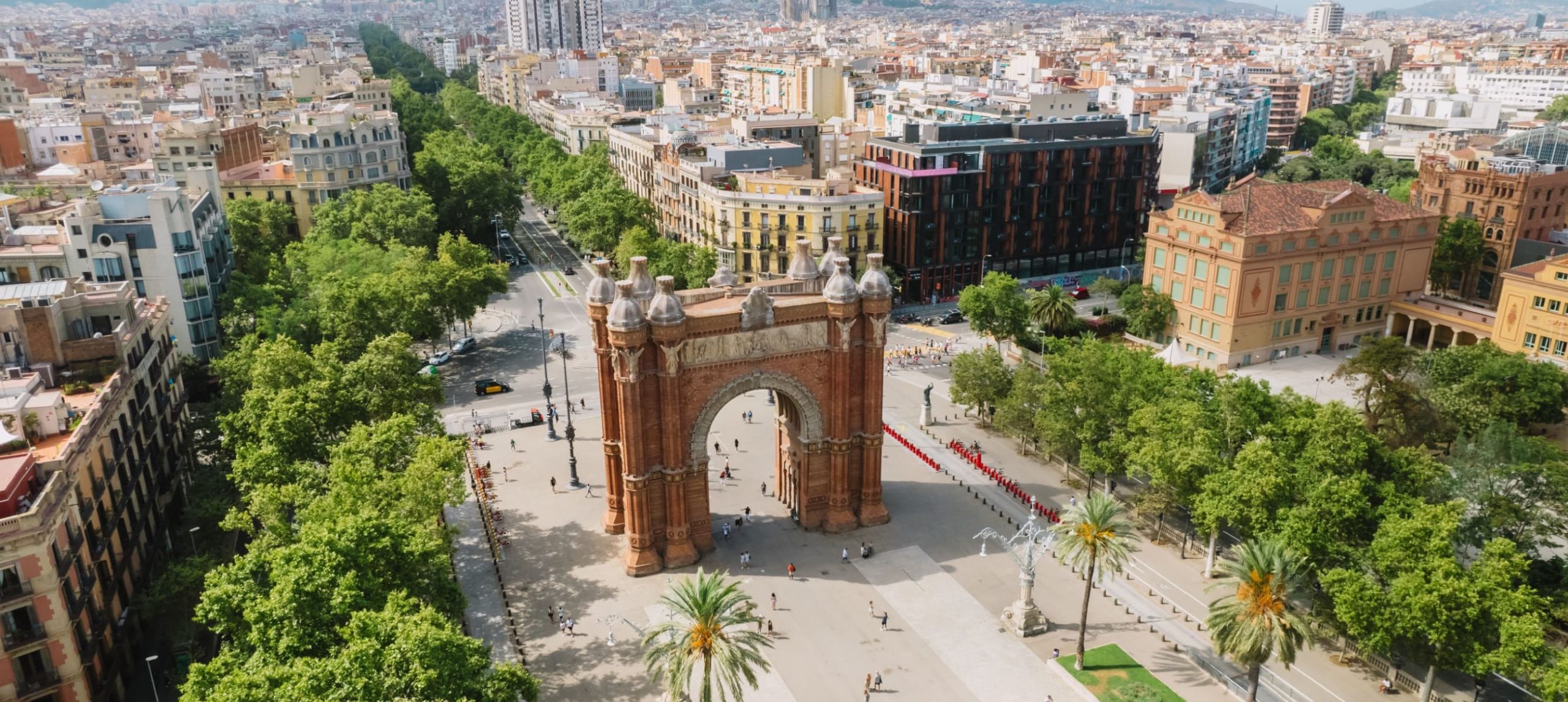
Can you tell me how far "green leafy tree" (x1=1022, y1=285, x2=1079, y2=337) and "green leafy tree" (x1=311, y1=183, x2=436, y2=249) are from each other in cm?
6514

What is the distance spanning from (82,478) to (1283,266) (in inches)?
3440

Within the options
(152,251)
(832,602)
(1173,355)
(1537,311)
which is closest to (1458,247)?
(1537,311)

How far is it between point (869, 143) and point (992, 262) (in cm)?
2167

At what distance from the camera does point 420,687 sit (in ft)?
110

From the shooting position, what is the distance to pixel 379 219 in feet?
361

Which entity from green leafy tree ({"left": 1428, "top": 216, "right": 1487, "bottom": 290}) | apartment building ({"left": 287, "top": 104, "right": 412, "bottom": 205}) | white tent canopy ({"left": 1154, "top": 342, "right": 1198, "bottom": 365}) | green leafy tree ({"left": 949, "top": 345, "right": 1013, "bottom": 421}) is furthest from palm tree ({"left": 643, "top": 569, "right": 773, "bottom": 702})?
apartment building ({"left": 287, "top": 104, "right": 412, "bottom": 205})

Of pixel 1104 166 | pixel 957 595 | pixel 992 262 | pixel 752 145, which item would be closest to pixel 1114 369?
pixel 957 595

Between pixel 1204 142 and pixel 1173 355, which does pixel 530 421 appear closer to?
pixel 1173 355

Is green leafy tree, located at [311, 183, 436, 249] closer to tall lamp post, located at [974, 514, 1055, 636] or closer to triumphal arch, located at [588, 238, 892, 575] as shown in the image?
triumphal arch, located at [588, 238, 892, 575]

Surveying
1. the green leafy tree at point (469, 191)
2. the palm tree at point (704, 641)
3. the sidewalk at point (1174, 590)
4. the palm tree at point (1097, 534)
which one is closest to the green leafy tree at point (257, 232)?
the green leafy tree at point (469, 191)

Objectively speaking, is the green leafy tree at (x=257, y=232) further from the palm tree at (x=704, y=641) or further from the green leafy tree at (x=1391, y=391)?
the green leafy tree at (x=1391, y=391)

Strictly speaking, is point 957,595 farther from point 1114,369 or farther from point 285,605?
point 285,605

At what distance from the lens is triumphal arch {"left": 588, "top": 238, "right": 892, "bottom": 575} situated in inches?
2111

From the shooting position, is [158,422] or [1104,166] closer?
[158,422]
